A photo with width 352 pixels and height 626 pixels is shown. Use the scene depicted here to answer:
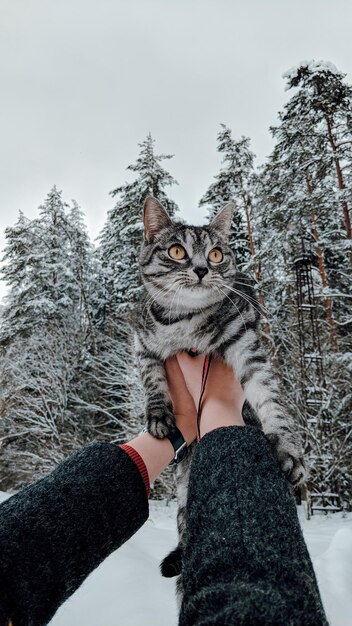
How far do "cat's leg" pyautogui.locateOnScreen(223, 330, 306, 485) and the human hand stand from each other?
0.22 feet

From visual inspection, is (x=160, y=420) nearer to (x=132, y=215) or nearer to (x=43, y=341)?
(x=132, y=215)

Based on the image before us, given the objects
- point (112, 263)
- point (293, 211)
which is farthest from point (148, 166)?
point (293, 211)

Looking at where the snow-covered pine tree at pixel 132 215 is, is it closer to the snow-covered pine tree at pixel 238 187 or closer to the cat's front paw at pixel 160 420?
the snow-covered pine tree at pixel 238 187

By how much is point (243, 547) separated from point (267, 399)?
1269 mm

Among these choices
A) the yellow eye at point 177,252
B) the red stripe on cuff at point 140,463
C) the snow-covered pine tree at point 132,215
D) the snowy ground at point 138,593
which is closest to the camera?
the red stripe on cuff at point 140,463

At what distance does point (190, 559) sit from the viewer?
0.93 meters

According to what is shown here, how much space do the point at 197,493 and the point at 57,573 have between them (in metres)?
0.44

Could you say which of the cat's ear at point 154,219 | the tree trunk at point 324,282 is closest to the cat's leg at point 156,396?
the cat's ear at point 154,219

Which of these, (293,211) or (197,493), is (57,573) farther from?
(293,211)

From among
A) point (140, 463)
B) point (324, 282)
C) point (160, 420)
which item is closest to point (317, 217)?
point (324, 282)

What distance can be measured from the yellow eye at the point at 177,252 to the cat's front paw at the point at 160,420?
1.02 metres

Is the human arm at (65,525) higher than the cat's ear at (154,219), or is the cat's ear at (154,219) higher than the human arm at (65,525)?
the cat's ear at (154,219)

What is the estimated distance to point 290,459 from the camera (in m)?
1.61

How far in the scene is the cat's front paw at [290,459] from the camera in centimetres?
157
